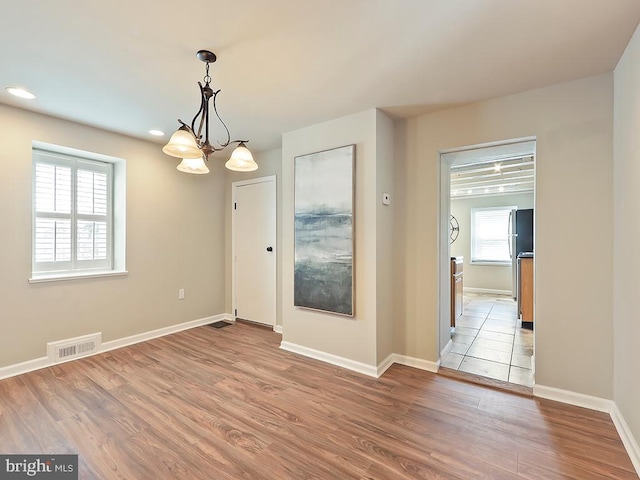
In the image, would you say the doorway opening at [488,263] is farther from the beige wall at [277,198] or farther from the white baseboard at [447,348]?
the beige wall at [277,198]

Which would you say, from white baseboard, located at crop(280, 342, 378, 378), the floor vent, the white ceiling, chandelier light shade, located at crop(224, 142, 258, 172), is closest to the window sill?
the floor vent

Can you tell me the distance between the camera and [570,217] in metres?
2.23

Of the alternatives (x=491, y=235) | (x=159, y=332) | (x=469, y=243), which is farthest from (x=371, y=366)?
(x=491, y=235)

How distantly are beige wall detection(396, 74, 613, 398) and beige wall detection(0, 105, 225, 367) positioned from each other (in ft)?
11.6

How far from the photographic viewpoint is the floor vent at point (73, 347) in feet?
9.54

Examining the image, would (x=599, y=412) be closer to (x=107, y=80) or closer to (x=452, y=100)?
(x=452, y=100)

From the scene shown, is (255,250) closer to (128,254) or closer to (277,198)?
(277,198)

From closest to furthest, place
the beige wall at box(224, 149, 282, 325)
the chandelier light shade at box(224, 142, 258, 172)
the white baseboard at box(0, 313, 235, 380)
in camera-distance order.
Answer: the chandelier light shade at box(224, 142, 258, 172), the white baseboard at box(0, 313, 235, 380), the beige wall at box(224, 149, 282, 325)

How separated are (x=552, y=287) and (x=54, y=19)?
145 inches

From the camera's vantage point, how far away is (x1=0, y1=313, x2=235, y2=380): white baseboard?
8.73ft

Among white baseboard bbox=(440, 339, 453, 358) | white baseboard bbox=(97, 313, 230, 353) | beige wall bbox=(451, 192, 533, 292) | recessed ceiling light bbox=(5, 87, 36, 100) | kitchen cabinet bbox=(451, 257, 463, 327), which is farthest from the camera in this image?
beige wall bbox=(451, 192, 533, 292)

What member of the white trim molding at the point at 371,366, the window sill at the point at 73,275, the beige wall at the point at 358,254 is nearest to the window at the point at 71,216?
the window sill at the point at 73,275

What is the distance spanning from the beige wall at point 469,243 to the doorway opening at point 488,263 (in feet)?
0.06

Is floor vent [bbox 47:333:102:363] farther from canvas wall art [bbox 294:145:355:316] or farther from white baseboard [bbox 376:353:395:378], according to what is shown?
white baseboard [bbox 376:353:395:378]
